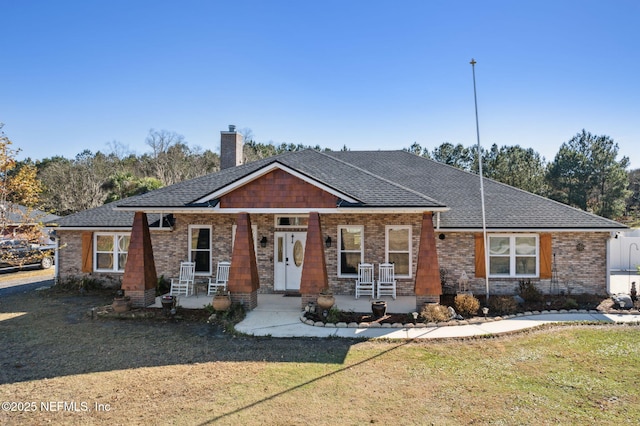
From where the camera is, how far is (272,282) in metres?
14.7

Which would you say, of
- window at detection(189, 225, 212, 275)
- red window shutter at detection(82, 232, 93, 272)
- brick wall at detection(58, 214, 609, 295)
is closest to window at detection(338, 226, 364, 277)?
brick wall at detection(58, 214, 609, 295)

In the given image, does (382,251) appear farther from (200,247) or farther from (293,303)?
(200,247)

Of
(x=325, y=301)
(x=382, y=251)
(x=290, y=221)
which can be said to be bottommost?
(x=325, y=301)

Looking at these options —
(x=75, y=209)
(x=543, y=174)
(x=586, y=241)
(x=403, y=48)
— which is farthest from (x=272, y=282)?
(x=543, y=174)

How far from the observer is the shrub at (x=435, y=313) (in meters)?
10.6

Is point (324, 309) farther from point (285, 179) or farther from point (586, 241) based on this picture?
point (586, 241)

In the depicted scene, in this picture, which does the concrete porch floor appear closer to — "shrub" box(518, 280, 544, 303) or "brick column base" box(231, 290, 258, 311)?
"brick column base" box(231, 290, 258, 311)

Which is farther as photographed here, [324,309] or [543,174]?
[543,174]

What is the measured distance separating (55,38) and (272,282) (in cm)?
1124

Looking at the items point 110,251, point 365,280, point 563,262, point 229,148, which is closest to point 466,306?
point 365,280

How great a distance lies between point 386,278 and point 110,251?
1154cm

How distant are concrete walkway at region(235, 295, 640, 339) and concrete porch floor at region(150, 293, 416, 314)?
0.42 metres

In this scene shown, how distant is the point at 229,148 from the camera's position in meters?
19.3

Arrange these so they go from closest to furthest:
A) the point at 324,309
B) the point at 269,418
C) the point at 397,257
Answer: the point at 269,418
the point at 324,309
the point at 397,257
